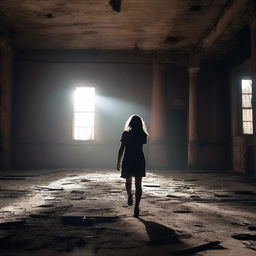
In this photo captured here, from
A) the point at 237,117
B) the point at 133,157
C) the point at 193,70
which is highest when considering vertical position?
the point at 193,70

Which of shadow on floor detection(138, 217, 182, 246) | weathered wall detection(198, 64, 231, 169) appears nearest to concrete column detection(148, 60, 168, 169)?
weathered wall detection(198, 64, 231, 169)

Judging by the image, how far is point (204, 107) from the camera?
12.9m

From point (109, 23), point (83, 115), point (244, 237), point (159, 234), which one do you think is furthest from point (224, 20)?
point (159, 234)

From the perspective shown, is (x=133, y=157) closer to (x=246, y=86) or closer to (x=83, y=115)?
(x=83, y=115)

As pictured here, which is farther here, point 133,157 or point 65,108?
point 65,108

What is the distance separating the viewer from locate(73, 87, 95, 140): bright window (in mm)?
12945

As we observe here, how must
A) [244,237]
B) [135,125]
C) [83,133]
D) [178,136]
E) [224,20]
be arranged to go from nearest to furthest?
1. [244,237]
2. [135,125]
3. [224,20]
4. [83,133]
5. [178,136]

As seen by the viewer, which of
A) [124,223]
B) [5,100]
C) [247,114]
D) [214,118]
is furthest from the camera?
[214,118]

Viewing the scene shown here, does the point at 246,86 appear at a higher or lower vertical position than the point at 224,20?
lower

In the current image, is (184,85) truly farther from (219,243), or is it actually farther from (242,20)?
(219,243)

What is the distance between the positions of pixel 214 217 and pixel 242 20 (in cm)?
662

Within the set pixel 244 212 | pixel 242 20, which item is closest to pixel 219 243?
pixel 244 212

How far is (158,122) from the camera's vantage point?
12.6 m

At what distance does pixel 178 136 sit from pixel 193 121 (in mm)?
1030
